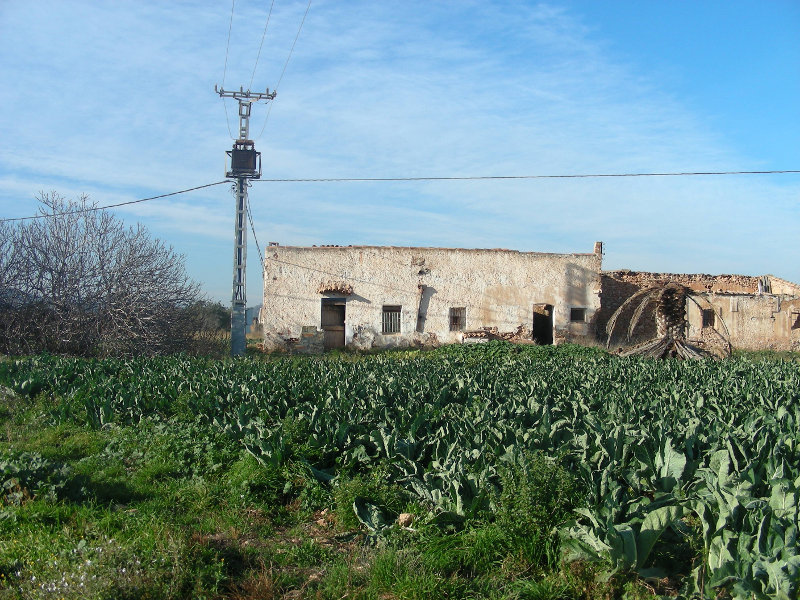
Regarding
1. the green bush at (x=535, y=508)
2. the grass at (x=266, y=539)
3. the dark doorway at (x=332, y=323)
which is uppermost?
the dark doorway at (x=332, y=323)

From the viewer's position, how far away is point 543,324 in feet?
102

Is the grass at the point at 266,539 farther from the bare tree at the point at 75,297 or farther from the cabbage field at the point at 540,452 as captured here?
the bare tree at the point at 75,297

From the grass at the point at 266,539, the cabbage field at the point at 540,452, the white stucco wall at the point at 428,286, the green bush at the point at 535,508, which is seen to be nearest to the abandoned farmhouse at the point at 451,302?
the white stucco wall at the point at 428,286

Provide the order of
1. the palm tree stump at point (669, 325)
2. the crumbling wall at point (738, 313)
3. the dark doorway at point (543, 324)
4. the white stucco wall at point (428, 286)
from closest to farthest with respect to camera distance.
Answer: the palm tree stump at point (669, 325), the white stucco wall at point (428, 286), the dark doorway at point (543, 324), the crumbling wall at point (738, 313)

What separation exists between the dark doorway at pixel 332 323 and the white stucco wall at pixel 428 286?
433 millimetres

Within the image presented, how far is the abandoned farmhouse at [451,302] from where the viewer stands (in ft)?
90.7

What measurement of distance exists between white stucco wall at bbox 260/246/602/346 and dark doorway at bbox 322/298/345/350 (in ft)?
1.42

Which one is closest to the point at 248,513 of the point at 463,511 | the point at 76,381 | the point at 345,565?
the point at 345,565

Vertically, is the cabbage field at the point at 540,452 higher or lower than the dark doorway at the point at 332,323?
lower

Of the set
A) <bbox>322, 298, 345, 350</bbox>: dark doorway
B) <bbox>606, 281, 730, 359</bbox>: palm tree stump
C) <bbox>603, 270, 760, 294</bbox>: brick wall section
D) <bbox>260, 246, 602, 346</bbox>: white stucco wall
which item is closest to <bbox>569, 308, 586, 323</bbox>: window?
<bbox>260, 246, 602, 346</bbox>: white stucco wall

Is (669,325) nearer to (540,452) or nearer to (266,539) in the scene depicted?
(540,452)

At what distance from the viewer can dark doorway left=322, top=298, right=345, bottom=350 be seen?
28.1m

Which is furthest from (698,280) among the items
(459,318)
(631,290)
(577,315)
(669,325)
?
(669,325)

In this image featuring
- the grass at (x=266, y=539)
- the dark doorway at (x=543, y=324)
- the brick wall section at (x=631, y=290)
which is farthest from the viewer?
the dark doorway at (x=543, y=324)
